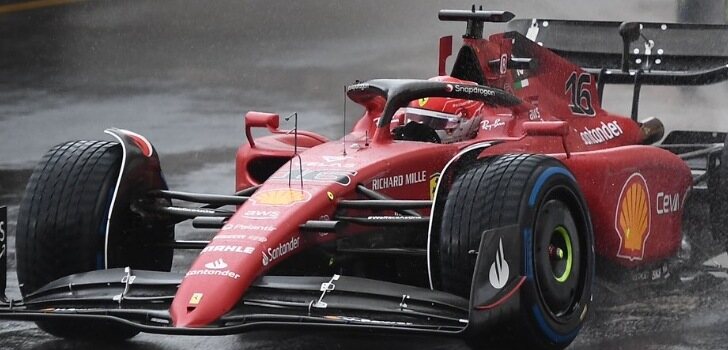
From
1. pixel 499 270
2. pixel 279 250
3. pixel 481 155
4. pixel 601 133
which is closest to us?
pixel 499 270

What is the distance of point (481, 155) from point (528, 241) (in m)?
1.17

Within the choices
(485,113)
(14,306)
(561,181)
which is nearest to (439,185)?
(561,181)

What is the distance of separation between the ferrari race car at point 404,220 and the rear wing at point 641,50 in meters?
0.92

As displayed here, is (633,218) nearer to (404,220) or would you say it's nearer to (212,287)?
(404,220)

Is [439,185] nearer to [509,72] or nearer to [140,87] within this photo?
[509,72]

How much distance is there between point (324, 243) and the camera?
6.11 m

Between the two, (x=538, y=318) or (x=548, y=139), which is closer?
(x=538, y=318)

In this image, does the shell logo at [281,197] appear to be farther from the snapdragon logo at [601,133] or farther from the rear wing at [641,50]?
the rear wing at [641,50]

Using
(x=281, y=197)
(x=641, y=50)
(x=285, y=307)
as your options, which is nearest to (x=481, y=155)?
(x=281, y=197)

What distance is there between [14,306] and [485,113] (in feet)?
8.56

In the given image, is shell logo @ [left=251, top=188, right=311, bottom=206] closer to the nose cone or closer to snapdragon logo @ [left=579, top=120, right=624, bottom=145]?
Result: the nose cone

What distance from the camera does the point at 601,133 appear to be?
7.79 m

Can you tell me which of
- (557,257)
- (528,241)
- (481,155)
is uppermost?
(481,155)

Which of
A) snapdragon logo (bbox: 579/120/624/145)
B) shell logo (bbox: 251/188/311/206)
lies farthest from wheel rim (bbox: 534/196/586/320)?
snapdragon logo (bbox: 579/120/624/145)
